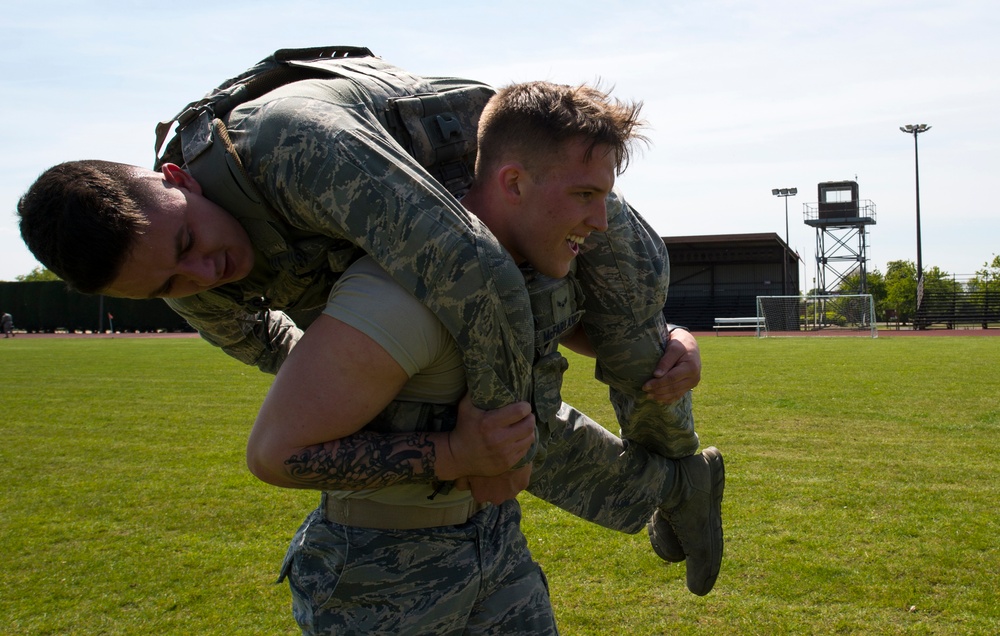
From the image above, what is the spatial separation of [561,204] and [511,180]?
15 cm

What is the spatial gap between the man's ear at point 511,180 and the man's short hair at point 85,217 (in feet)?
2.96

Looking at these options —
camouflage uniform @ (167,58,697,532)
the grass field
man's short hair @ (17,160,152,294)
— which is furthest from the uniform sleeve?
the grass field

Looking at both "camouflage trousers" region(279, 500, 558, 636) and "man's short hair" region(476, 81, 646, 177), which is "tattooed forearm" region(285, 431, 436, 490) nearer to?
"camouflage trousers" region(279, 500, 558, 636)

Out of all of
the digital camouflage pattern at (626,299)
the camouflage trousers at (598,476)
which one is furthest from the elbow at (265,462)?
the camouflage trousers at (598,476)

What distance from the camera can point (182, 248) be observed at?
7.25 feet

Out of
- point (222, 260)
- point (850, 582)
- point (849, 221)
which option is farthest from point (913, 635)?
point (849, 221)

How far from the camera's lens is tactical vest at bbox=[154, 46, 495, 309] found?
233cm

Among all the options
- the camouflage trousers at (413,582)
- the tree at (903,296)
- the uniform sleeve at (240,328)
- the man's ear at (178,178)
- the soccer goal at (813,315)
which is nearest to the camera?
the man's ear at (178,178)

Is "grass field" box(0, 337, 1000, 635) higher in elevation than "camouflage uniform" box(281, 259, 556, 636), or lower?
lower

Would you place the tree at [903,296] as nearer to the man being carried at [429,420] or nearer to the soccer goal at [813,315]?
the soccer goal at [813,315]

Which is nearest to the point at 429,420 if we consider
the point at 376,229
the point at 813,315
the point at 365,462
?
the point at 365,462

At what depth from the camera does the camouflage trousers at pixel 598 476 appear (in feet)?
11.0

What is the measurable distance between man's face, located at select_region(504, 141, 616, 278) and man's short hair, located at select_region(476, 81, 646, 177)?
0.03 metres

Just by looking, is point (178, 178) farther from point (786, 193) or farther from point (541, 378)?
point (786, 193)
